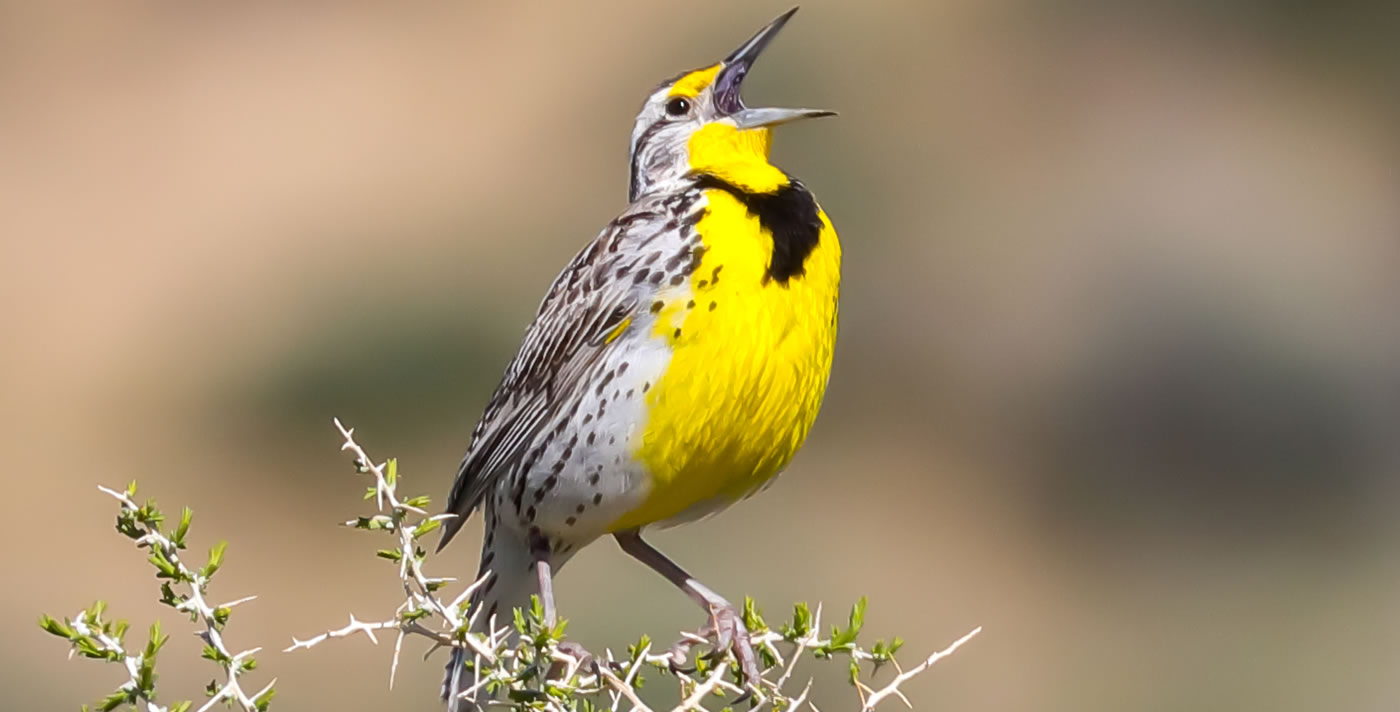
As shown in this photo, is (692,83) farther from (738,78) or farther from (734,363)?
(734,363)

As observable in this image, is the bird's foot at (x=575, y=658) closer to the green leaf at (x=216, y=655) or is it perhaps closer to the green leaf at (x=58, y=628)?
the green leaf at (x=216, y=655)

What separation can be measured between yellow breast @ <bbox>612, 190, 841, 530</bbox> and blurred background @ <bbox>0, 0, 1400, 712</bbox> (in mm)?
3539

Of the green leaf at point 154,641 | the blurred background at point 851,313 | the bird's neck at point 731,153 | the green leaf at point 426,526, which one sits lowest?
the blurred background at point 851,313

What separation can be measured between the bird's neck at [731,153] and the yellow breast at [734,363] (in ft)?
0.52

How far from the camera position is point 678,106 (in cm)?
335

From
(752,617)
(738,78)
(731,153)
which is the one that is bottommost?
(752,617)

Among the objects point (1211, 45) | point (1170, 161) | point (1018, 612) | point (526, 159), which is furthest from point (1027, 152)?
point (1018, 612)

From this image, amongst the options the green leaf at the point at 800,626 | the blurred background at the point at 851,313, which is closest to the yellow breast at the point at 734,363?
the green leaf at the point at 800,626

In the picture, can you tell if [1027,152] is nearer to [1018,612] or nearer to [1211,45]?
[1211,45]

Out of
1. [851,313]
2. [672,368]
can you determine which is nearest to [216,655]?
[672,368]

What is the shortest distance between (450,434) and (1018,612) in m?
2.81

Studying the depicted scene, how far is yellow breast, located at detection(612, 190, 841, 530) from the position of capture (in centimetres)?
285

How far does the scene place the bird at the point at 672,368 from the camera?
2.87m

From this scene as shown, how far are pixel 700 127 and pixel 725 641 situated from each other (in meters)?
0.89
